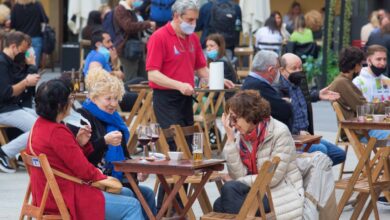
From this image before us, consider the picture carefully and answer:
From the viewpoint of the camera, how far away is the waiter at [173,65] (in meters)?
8.63

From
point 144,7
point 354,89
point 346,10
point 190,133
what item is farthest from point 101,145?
point 346,10

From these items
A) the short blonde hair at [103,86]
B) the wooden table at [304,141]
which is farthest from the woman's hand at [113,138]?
the wooden table at [304,141]

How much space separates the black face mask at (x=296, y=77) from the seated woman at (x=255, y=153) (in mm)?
2068

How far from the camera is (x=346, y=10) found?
18797 millimetres

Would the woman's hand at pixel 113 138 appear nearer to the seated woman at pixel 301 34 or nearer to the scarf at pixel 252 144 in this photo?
the scarf at pixel 252 144

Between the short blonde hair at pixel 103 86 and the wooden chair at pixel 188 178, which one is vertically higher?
the short blonde hair at pixel 103 86

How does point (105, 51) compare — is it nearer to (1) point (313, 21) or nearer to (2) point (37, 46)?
(2) point (37, 46)

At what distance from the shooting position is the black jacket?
330 inches

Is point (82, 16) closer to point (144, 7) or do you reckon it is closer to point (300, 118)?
point (144, 7)

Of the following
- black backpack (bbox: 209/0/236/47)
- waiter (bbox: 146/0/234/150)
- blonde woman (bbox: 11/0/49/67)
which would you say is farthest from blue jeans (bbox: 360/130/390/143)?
blonde woman (bbox: 11/0/49/67)

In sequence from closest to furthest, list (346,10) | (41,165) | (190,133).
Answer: (41,165) → (190,133) → (346,10)

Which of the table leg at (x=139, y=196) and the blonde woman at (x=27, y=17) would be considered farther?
the blonde woman at (x=27, y=17)

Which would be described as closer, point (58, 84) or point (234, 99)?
point (58, 84)

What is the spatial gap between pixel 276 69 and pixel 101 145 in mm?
2049
